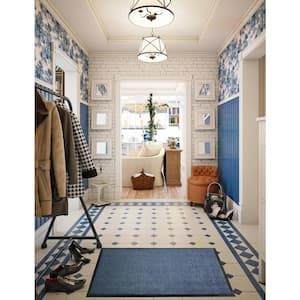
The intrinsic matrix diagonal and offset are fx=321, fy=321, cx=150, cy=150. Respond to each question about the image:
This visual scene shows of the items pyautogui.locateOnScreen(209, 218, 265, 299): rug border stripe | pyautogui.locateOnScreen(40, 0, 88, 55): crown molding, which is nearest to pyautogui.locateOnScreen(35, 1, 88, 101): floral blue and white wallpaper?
pyautogui.locateOnScreen(40, 0, 88, 55): crown molding

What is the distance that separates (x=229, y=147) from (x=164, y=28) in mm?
2186

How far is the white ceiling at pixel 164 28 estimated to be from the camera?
159 inches

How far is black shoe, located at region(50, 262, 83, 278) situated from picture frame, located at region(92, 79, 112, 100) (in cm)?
394

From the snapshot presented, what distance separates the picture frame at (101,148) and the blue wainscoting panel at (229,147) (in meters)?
2.12

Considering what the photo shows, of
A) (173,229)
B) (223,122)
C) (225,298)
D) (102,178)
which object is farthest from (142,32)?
(225,298)

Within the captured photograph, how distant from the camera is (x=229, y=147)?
210 inches

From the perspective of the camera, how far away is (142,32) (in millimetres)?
5266

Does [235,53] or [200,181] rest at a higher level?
[235,53]

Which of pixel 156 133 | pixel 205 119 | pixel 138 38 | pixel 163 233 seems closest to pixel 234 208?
pixel 163 233

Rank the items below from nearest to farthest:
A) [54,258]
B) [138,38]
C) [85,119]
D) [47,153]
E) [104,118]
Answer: [47,153]
[54,258]
[138,38]
[85,119]
[104,118]

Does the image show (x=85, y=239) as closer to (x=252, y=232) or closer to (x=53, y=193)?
(x=53, y=193)

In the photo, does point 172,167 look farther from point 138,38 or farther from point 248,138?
point 248,138

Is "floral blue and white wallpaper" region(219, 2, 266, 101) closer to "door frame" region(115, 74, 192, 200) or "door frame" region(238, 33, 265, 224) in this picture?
"door frame" region(238, 33, 265, 224)
